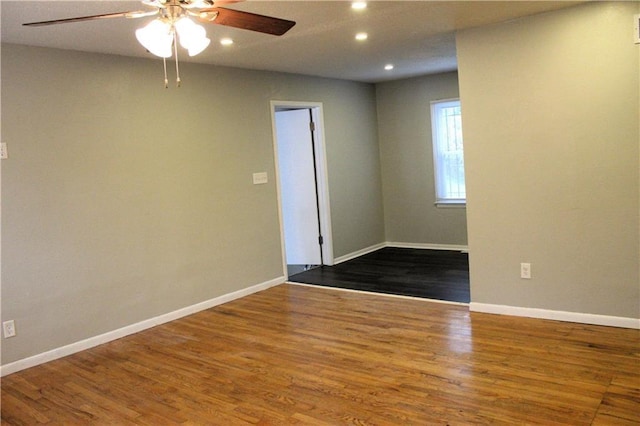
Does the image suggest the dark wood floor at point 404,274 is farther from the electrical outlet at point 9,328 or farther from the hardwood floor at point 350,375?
the electrical outlet at point 9,328

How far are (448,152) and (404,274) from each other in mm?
1987

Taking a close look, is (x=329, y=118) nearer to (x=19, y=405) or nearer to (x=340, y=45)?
(x=340, y=45)

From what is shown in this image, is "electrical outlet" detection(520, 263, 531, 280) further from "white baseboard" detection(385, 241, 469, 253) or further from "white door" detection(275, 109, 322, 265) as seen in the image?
"white door" detection(275, 109, 322, 265)

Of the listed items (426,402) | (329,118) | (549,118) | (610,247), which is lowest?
(426,402)

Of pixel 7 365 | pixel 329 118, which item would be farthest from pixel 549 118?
pixel 7 365

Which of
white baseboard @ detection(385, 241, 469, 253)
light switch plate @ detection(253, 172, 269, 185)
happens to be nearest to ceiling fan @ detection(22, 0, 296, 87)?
light switch plate @ detection(253, 172, 269, 185)

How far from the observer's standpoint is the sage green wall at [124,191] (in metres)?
3.61

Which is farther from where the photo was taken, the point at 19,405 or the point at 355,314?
the point at 355,314

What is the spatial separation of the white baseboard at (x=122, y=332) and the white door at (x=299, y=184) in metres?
1.06

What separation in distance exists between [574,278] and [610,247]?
337mm

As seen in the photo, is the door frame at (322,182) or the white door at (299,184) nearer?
the door frame at (322,182)

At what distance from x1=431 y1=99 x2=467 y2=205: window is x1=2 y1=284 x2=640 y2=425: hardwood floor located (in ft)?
8.91

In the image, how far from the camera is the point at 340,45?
4379 millimetres

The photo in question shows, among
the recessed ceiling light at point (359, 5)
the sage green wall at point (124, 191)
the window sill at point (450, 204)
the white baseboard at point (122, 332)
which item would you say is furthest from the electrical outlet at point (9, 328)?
the window sill at point (450, 204)
